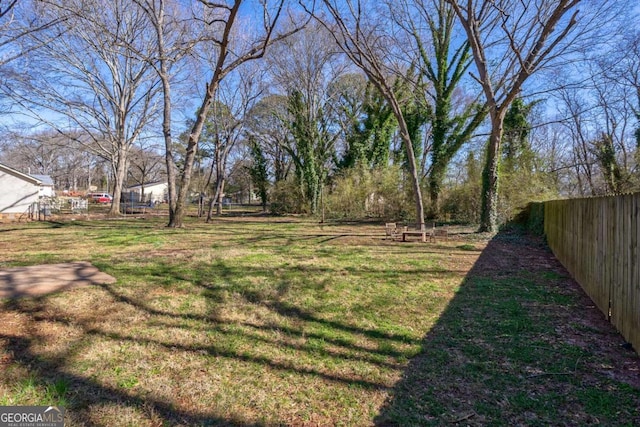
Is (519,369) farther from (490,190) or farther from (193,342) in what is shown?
(490,190)

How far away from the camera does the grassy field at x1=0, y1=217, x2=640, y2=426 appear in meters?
2.20

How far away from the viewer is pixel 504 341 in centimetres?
328

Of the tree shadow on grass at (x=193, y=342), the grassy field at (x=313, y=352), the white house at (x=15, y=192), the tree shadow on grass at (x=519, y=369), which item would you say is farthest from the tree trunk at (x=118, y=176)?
the tree shadow on grass at (x=519, y=369)

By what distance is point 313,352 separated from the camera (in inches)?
119

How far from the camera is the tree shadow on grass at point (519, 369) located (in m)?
2.19

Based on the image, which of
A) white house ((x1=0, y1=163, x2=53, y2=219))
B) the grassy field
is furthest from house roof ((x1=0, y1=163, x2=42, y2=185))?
the grassy field

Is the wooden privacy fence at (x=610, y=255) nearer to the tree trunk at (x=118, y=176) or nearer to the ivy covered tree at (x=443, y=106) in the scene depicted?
the ivy covered tree at (x=443, y=106)

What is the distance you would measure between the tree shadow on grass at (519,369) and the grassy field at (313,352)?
0.5 inches

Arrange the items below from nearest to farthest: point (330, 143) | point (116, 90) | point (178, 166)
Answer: point (116, 90) → point (330, 143) → point (178, 166)

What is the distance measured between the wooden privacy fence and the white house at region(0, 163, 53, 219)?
25.3 meters

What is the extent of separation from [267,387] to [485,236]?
1057 centimetres

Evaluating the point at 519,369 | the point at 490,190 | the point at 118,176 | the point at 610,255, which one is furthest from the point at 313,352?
the point at 118,176

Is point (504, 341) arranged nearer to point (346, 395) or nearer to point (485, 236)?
point (346, 395)

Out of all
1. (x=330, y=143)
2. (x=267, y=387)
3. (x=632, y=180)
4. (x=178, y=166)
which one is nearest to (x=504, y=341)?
(x=267, y=387)
